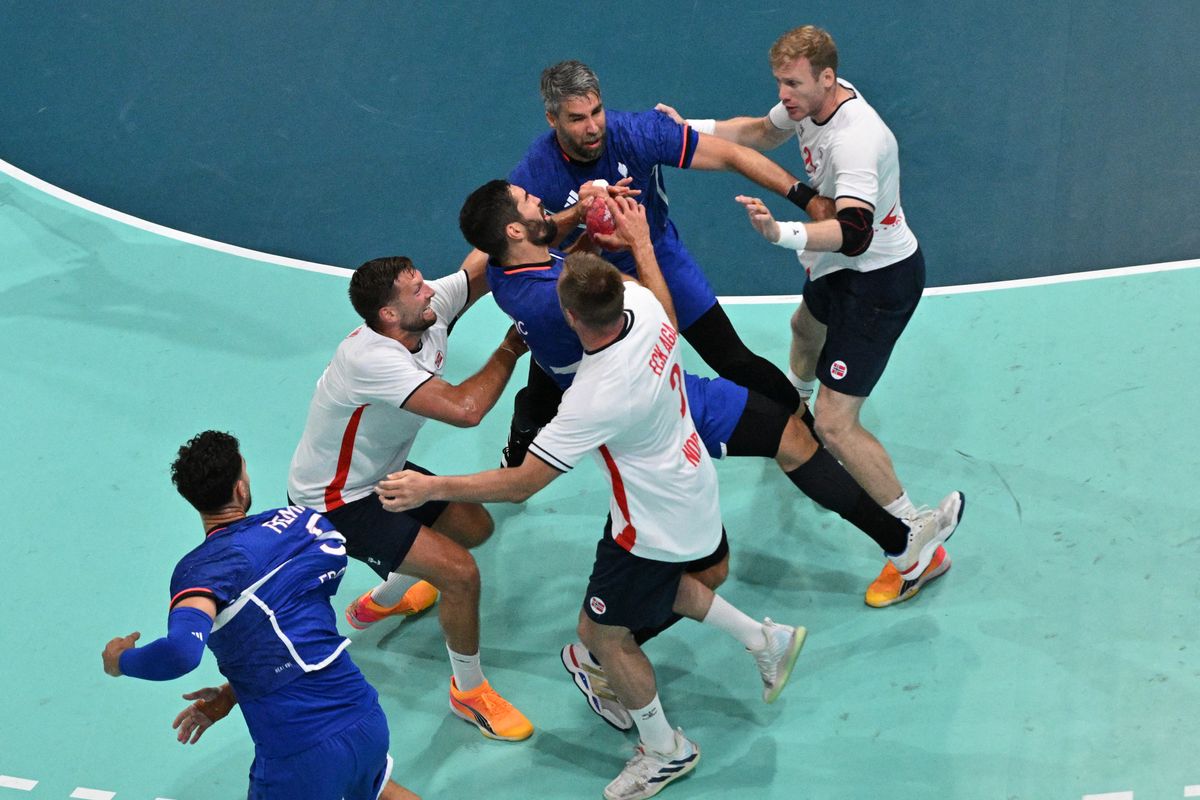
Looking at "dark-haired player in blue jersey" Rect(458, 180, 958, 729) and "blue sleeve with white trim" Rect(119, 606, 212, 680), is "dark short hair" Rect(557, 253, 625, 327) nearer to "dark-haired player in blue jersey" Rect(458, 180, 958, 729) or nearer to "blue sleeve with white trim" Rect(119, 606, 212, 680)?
"dark-haired player in blue jersey" Rect(458, 180, 958, 729)

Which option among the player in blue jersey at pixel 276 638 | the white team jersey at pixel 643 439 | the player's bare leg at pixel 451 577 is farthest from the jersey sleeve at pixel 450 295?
the player in blue jersey at pixel 276 638

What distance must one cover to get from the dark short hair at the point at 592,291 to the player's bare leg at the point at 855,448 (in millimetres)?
1675

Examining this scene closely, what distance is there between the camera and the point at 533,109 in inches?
317

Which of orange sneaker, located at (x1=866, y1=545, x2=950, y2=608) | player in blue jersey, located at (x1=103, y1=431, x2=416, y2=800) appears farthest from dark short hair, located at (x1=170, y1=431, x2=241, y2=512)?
orange sneaker, located at (x1=866, y1=545, x2=950, y2=608)

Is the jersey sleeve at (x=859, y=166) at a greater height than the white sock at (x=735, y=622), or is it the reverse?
the jersey sleeve at (x=859, y=166)

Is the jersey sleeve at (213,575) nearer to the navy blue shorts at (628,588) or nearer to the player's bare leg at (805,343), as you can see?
the navy blue shorts at (628,588)

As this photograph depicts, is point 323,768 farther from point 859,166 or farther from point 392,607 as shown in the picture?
point 859,166

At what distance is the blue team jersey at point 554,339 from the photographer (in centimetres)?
521

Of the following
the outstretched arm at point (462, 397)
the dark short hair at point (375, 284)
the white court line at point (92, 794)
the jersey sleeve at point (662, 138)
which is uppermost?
the jersey sleeve at point (662, 138)

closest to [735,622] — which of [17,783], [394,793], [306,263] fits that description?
[394,793]

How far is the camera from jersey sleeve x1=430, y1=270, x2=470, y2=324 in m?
5.65

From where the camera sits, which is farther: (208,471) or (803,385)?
(803,385)

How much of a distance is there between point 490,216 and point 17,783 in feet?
9.94

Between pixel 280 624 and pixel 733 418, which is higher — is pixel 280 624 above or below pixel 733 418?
below
